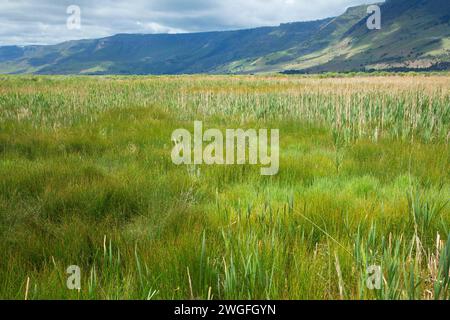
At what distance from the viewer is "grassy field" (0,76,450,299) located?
1937 mm

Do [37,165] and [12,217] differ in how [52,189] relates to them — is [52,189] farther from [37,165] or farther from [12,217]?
[37,165]

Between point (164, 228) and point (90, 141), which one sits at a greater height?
Result: point (90, 141)

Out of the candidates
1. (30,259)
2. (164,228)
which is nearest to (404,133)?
(164,228)

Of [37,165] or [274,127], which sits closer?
[37,165]

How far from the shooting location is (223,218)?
10.00ft

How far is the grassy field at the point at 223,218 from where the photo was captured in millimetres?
1937
